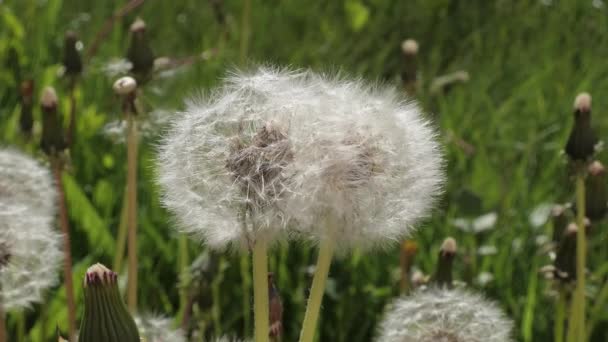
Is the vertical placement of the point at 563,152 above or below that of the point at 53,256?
above

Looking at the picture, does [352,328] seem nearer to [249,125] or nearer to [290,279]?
[290,279]

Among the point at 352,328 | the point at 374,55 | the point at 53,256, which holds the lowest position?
the point at 352,328

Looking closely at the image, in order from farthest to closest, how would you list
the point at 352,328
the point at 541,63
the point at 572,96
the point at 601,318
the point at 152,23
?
the point at 152,23
the point at 541,63
the point at 572,96
the point at 352,328
the point at 601,318

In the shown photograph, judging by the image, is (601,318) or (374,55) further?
(374,55)

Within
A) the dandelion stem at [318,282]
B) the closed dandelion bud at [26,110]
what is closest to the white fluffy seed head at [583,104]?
the dandelion stem at [318,282]

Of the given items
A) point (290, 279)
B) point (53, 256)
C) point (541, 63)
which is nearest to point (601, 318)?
point (290, 279)

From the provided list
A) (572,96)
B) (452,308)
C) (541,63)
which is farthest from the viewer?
(541,63)
